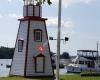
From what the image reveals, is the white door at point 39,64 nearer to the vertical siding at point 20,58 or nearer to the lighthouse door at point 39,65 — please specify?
the lighthouse door at point 39,65

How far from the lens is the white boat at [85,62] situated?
277ft

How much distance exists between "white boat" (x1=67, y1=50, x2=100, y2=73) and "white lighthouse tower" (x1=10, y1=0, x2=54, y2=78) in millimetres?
42611

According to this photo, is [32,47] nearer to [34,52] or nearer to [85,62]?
[34,52]

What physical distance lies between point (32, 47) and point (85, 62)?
151 feet

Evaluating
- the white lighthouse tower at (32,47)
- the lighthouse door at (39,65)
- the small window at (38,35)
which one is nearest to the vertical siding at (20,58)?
the white lighthouse tower at (32,47)

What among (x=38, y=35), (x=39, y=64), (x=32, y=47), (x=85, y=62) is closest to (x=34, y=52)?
(x=32, y=47)

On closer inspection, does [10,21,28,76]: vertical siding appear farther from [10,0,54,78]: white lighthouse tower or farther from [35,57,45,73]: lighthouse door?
[35,57,45,73]: lighthouse door

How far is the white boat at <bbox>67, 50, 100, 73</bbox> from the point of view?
8458 cm

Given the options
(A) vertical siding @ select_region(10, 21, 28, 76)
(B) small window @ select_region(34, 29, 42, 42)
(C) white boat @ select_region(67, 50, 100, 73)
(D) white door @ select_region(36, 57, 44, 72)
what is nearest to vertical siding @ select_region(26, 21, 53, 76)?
(B) small window @ select_region(34, 29, 42, 42)

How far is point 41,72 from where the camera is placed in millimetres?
41250

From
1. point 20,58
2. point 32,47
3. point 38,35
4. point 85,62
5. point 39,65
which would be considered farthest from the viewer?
point 85,62

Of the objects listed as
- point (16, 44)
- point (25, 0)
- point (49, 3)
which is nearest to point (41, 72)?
point (16, 44)

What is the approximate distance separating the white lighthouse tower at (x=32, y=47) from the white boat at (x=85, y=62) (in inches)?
1678

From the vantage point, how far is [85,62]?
280 ft
